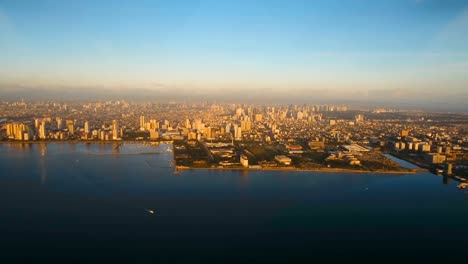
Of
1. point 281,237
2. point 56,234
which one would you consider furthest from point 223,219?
point 56,234

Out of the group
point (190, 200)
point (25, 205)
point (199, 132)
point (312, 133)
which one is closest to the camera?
point (25, 205)

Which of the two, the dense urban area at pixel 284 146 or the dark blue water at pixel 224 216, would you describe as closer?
the dark blue water at pixel 224 216

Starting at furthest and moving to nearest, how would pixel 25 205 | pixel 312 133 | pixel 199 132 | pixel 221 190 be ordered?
pixel 312 133 < pixel 199 132 < pixel 221 190 < pixel 25 205

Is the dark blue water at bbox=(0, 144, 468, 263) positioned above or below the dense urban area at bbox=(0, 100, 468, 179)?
below

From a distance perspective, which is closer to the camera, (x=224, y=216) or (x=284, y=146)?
(x=224, y=216)

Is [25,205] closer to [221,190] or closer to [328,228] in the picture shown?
[221,190]

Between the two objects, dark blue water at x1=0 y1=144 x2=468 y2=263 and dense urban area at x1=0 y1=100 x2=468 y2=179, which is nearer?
dark blue water at x1=0 y1=144 x2=468 y2=263

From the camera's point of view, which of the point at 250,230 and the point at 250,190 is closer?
the point at 250,230

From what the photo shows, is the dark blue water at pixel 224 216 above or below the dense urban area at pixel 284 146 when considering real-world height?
below
